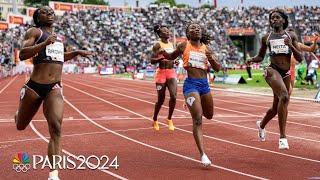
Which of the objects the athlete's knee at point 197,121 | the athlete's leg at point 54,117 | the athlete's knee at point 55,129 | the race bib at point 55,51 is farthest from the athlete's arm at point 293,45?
the athlete's knee at point 55,129

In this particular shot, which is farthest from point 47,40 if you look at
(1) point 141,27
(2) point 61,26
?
(1) point 141,27

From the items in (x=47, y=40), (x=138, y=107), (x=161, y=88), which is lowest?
(x=138, y=107)

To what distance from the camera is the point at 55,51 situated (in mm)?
6262

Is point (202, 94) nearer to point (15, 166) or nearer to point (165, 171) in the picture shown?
point (165, 171)

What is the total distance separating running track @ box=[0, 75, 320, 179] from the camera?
660 centimetres

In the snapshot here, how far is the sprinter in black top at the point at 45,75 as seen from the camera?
239 inches

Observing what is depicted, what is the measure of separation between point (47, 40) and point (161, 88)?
5.06 meters

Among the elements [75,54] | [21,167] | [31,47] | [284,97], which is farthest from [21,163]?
[284,97]

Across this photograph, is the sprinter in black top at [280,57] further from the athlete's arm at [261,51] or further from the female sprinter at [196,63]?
the female sprinter at [196,63]

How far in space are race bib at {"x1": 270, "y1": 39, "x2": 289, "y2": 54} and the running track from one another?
1.52m

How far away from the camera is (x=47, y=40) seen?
597cm

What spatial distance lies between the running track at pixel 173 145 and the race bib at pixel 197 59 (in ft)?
4.32

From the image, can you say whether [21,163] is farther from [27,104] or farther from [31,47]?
[31,47]

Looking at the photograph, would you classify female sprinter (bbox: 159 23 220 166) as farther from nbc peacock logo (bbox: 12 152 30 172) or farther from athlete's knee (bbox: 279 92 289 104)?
nbc peacock logo (bbox: 12 152 30 172)
